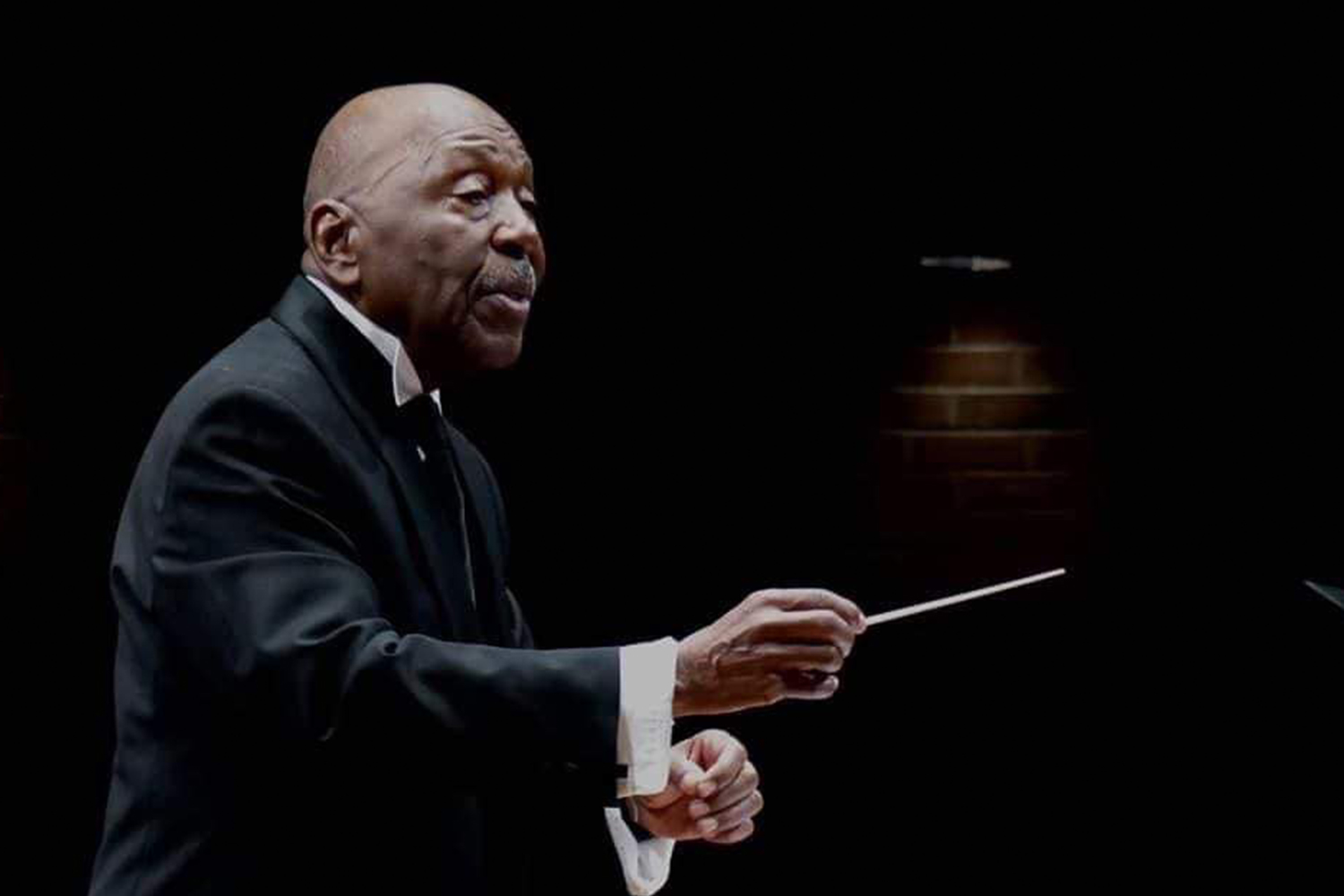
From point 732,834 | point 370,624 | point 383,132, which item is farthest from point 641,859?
point 383,132

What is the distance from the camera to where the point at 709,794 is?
5.09 feet

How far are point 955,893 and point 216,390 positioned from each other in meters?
2.33

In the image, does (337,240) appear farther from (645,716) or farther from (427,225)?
(645,716)

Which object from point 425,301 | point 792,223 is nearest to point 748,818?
point 425,301

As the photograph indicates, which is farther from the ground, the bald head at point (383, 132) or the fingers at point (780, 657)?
the bald head at point (383, 132)

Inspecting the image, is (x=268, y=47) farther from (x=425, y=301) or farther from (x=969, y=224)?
(x=425, y=301)

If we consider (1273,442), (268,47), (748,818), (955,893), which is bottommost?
(955,893)

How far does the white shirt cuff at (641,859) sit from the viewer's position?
5.56 feet

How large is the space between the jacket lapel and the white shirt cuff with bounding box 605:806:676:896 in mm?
336

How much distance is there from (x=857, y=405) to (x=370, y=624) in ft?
6.64

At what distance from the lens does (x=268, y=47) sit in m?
3.01

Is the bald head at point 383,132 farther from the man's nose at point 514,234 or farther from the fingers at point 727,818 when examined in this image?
the fingers at point 727,818

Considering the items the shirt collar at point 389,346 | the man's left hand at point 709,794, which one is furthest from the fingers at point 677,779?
the shirt collar at point 389,346

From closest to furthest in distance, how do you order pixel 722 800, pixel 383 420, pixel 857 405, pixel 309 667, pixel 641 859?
pixel 309 667, pixel 383 420, pixel 722 800, pixel 641 859, pixel 857 405
